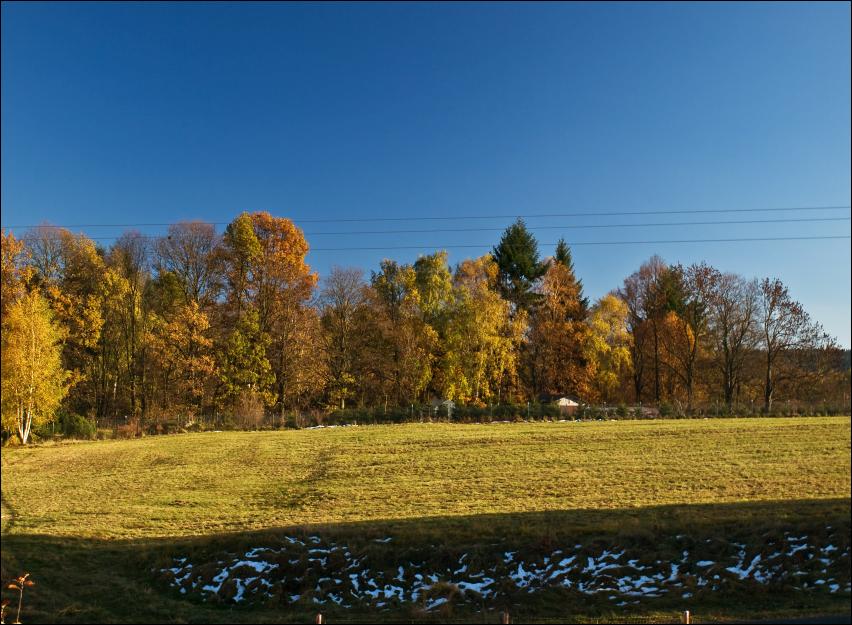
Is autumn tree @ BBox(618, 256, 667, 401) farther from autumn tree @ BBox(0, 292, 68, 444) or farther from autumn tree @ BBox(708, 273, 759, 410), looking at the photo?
autumn tree @ BBox(0, 292, 68, 444)

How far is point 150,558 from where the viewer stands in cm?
1178

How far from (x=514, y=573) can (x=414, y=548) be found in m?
2.08

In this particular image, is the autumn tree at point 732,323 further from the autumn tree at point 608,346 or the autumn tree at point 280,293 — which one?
the autumn tree at point 280,293

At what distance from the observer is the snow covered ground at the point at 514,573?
9.55 metres

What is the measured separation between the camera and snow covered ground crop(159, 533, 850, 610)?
9.55 metres

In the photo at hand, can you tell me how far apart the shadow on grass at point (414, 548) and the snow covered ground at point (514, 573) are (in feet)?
0.87

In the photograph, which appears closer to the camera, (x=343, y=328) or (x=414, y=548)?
(x=414, y=548)

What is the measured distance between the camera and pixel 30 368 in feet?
65.5

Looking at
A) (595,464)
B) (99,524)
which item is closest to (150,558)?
(99,524)

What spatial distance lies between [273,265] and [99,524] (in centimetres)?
2787

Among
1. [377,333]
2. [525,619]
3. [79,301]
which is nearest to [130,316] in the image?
[79,301]

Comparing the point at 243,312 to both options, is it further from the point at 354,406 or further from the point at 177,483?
the point at 177,483

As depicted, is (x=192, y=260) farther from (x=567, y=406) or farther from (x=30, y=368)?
(x=567, y=406)

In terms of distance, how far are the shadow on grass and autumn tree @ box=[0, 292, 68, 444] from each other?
4.06 meters
